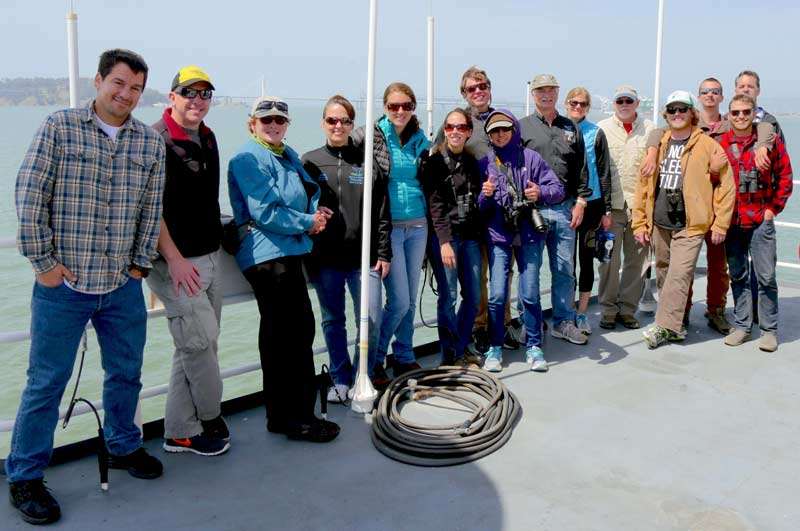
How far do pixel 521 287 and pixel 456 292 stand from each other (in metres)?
0.46

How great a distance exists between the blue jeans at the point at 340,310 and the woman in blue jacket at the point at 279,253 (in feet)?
0.92

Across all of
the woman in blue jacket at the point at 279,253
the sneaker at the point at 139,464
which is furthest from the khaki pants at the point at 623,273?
the sneaker at the point at 139,464

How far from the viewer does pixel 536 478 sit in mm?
3236

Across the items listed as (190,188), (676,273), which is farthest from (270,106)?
(676,273)

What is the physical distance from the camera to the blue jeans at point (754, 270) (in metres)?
5.02

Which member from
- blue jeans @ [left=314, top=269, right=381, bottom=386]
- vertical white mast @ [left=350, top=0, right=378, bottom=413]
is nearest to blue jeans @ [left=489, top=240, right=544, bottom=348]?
blue jeans @ [left=314, top=269, right=381, bottom=386]

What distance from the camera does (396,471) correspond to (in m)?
3.30

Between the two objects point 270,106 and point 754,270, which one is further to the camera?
point 754,270

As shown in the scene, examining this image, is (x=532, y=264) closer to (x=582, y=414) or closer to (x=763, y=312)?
(x=582, y=414)

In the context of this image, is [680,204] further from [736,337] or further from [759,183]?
[736,337]

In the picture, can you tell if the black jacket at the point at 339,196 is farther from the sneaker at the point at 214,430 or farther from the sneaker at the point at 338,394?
the sneaker at the point at 214,430

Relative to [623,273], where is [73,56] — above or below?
above

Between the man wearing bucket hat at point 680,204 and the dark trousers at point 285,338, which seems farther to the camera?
the man wearing bucket hat at point 680,204

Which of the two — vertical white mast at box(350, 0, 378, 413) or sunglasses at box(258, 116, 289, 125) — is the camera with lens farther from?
sunglasses at box(258, 116, 289, 125)
